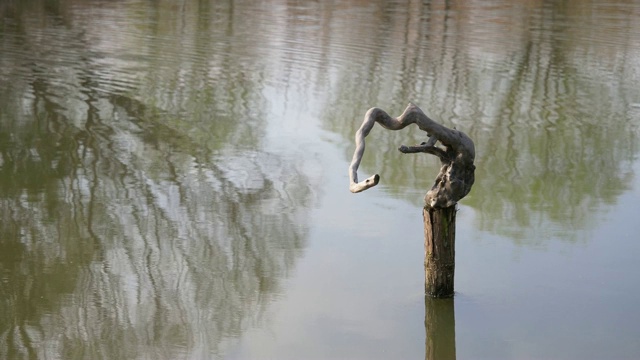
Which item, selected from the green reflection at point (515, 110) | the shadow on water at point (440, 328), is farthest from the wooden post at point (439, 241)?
the green reflection at point (515, 110)

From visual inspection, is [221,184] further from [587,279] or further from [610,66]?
[610,66]

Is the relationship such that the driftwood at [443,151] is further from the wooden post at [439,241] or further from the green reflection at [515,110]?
the green reflection at [515,110]

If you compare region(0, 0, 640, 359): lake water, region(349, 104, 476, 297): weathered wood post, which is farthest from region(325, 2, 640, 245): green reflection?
region(349, 104, 476, 297): weathered wood post

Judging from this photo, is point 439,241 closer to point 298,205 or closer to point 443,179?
point 443,179

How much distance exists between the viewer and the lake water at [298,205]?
638 centimetres

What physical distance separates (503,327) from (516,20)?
20376 millimetres

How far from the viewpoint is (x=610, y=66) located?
17.2 meters

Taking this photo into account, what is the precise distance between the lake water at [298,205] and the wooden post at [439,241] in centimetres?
33

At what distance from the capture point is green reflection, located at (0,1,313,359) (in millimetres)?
6445

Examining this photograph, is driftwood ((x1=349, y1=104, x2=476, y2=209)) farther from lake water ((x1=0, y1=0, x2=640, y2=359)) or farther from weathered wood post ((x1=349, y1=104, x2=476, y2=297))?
lake water ((x1=0, y1=0, x2=640, y2=359))

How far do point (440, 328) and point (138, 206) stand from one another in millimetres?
3610

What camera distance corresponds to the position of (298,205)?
918 centimetres

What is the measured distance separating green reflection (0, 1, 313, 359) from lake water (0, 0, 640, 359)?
0.03 meters

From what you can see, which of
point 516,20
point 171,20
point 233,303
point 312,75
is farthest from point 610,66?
point 233,303
